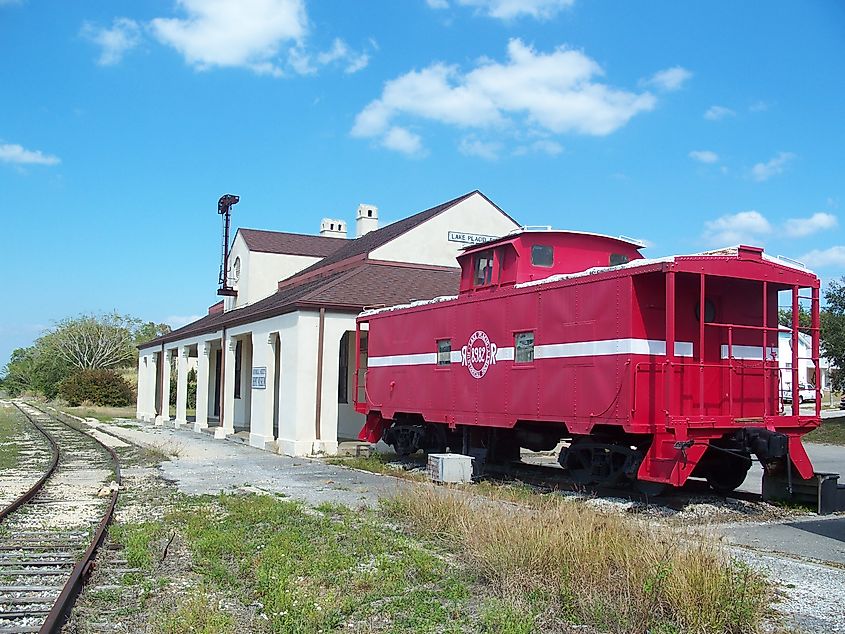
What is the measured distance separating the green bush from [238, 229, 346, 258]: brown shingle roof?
26.6 meters

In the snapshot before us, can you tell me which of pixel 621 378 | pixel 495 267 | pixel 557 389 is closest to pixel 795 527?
pixel 621 378

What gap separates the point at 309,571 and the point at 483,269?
922 centimetres

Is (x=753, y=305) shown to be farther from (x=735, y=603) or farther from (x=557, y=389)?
(x=735, y=603)

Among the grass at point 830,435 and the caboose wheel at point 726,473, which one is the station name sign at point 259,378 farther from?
the grass at point 830,435

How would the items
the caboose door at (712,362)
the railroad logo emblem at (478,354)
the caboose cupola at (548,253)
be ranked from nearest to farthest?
the caboose door at (712,362)
the railroad logo emblem at (478,354)
the caboose cupola at (548,253)

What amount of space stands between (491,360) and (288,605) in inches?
343

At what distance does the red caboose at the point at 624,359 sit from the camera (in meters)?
11.6

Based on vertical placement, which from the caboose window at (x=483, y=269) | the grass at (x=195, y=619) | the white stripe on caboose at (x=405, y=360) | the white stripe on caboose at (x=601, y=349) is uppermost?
the caboose window at (x=483, y=269)

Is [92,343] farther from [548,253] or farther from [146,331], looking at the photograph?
[548,253]

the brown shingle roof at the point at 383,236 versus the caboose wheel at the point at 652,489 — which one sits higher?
the brown shingle roof at the point at 383,236

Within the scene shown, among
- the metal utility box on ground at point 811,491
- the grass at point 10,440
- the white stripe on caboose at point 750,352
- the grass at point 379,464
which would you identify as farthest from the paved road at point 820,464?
the grass at point 10,440

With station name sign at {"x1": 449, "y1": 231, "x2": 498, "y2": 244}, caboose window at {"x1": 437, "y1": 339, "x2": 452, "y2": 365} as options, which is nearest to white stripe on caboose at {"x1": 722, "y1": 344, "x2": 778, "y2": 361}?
caboose window at {"x1": 437, "y1": 339, "x2": 452, "y2": 365}

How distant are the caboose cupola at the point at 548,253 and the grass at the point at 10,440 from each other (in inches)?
452

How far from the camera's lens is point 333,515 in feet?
36.7
